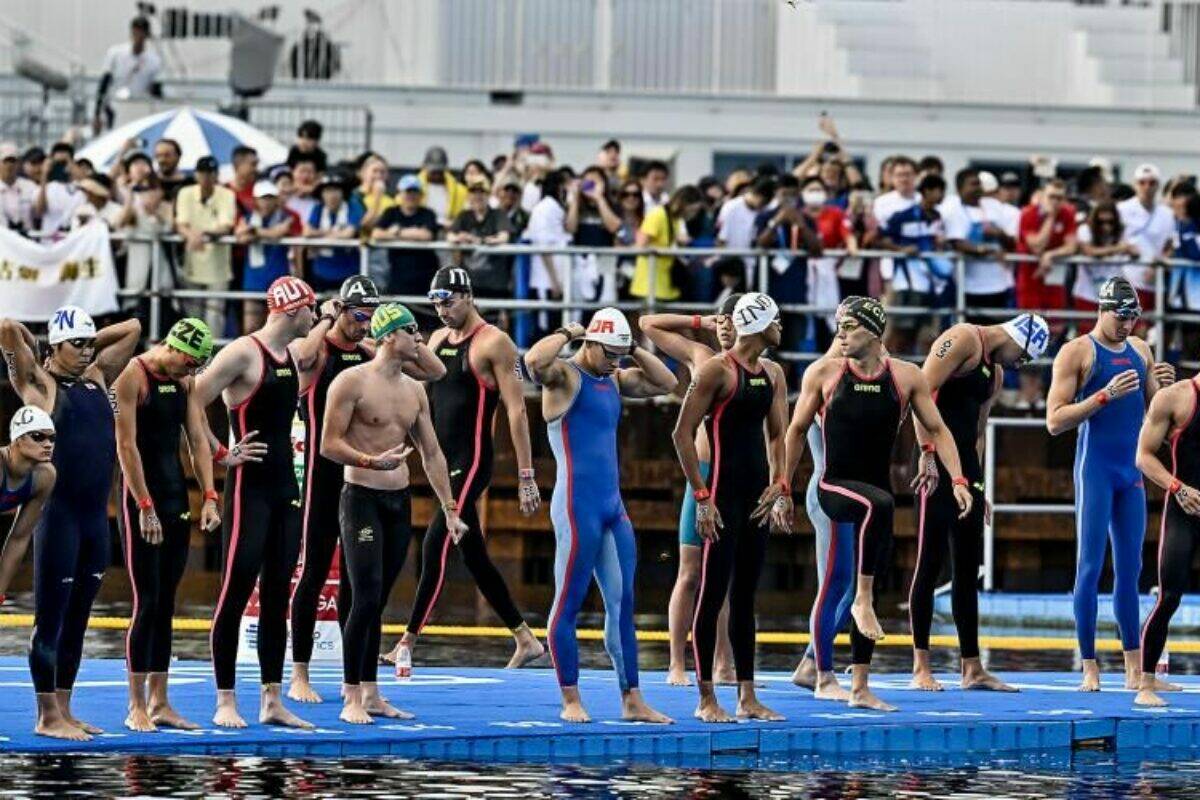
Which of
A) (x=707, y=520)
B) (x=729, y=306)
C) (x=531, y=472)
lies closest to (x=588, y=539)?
(x=707, y=520)

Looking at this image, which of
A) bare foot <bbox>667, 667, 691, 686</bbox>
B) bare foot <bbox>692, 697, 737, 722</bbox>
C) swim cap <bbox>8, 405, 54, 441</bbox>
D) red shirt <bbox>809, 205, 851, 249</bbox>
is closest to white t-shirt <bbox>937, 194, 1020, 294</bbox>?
red shirt <bbox>809, 205, 851, 249</bbox>

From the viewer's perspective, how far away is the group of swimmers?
16469 mm

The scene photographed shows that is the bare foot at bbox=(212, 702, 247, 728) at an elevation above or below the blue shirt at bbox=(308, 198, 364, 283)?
below

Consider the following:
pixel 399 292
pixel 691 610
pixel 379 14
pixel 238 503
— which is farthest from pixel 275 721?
pixel 379 14

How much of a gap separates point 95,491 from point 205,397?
983 mm

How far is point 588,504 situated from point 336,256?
33.7ft

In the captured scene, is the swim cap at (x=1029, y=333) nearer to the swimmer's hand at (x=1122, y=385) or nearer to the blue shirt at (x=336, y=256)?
the swimmer's hand at (x=1122, y=385)

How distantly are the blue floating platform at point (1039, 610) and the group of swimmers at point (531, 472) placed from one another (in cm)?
559

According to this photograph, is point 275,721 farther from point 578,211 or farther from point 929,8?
point 929,8

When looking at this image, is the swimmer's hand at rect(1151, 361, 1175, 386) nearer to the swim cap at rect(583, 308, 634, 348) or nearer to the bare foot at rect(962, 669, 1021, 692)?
the bare foot at rect(962, 669, 1021, 692)

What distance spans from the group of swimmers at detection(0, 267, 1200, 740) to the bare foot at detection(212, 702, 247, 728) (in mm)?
18

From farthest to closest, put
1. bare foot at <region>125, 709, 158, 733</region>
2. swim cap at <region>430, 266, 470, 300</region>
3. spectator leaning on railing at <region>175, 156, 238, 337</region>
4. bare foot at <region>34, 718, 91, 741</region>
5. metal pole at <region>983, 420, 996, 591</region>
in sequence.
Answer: spectator leaning on railing at <region>175, 156, 238, 337</region> → metal pole at <region>983, 420, 996, 591</region> → swim cap at <region>430, 266, 470, 300</region> → bare foot at <region>125, 709, 158, 733</region> → bare foot at <region>34, 718, 91, 741</region>

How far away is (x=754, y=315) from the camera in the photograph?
58.7 ft

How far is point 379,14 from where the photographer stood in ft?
121
